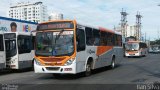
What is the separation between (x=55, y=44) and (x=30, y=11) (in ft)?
155

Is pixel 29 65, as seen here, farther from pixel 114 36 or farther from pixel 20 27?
pixel 20 27

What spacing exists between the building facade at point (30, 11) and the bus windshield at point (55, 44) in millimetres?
40506

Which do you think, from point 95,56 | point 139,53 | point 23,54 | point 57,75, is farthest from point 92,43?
point 139,53

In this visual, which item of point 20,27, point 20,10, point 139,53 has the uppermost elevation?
point 20,10

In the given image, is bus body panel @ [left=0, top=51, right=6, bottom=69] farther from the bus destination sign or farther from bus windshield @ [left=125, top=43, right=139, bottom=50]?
bus windshield @ [left=125, top=43, right=139, bottom=50]

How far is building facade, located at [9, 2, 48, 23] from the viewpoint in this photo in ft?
189

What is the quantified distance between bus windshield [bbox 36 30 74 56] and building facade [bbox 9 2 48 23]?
40.5 m

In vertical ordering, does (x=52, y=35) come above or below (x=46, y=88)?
above

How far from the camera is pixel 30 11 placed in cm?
6209

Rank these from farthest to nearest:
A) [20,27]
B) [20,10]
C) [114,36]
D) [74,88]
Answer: [20,10] → [20,27] → [114,36] → [74,88]

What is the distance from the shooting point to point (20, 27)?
32.5 m

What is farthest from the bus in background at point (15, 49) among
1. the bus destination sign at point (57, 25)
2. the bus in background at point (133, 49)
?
the bus in background at point (133, 49)

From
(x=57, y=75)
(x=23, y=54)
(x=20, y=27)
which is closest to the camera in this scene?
(x=57, y=75)

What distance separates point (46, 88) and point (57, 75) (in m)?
5.75
